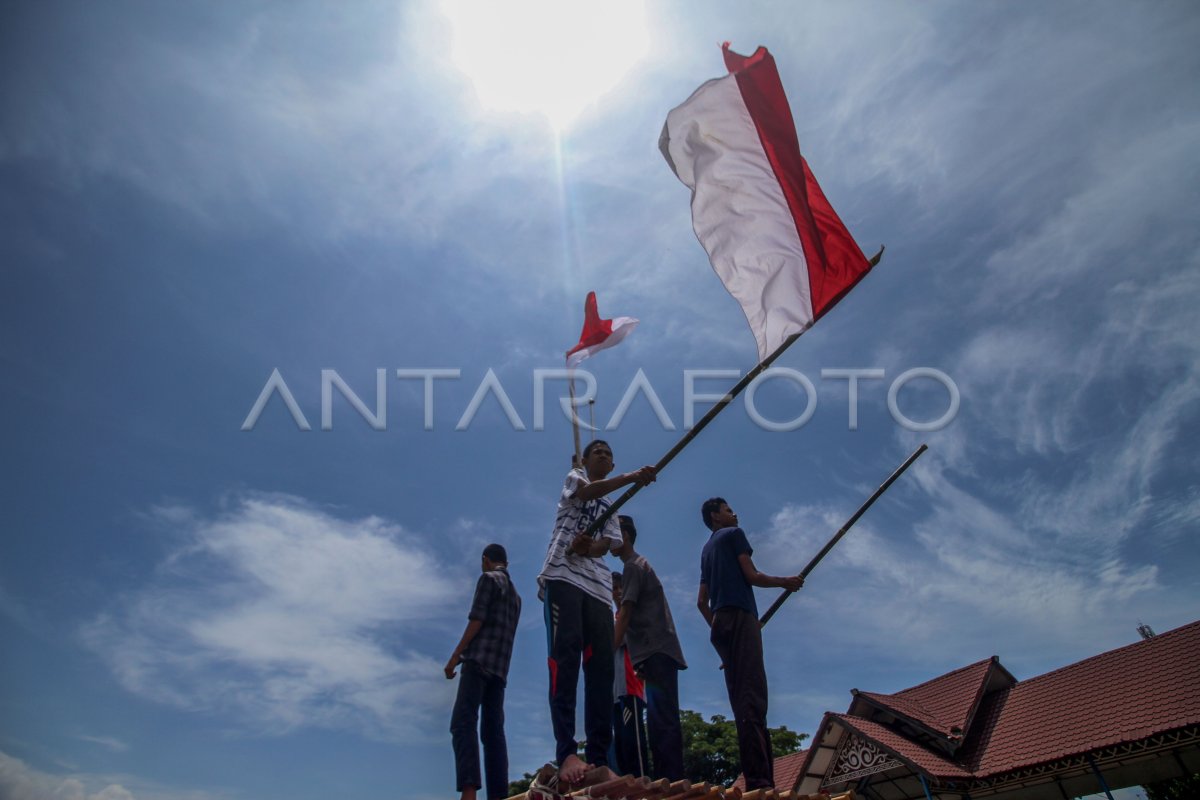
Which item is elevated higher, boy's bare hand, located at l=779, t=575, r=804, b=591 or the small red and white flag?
the small red and white flag

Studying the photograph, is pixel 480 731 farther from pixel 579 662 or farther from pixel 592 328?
pixel 592 328

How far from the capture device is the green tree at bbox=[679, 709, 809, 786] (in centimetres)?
2697

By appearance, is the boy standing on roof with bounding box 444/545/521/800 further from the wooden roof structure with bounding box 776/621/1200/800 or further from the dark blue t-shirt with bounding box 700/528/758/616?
the wooden roof structure with bounding box 776/621/1200/800

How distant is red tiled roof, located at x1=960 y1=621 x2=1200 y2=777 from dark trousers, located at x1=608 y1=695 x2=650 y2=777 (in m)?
11.3

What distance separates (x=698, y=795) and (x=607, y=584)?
6.13 ft

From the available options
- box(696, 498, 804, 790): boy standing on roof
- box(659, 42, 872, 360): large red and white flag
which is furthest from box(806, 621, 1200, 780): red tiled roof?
box(659, 42, 872, 360): large red and white flag

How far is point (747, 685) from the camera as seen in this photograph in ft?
14.4

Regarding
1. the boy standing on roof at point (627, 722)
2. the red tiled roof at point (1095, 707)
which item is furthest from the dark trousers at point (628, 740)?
the red tiled roof at point (1095, 707)

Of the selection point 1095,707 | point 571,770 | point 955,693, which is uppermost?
point 955,693

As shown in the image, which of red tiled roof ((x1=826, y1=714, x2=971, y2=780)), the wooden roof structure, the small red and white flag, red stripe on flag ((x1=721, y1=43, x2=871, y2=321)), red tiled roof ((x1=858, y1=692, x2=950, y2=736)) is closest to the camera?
red stripe on flag ((x1=721, y1=43, x2=871, y2=321))

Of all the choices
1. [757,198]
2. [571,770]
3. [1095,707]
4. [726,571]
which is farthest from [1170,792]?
[571,770]

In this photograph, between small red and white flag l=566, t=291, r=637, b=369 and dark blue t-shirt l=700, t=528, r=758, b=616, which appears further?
small red and white flag l=566, t=291, r=637, b=369

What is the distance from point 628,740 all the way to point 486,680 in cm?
136

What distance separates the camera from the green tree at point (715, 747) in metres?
27.0
